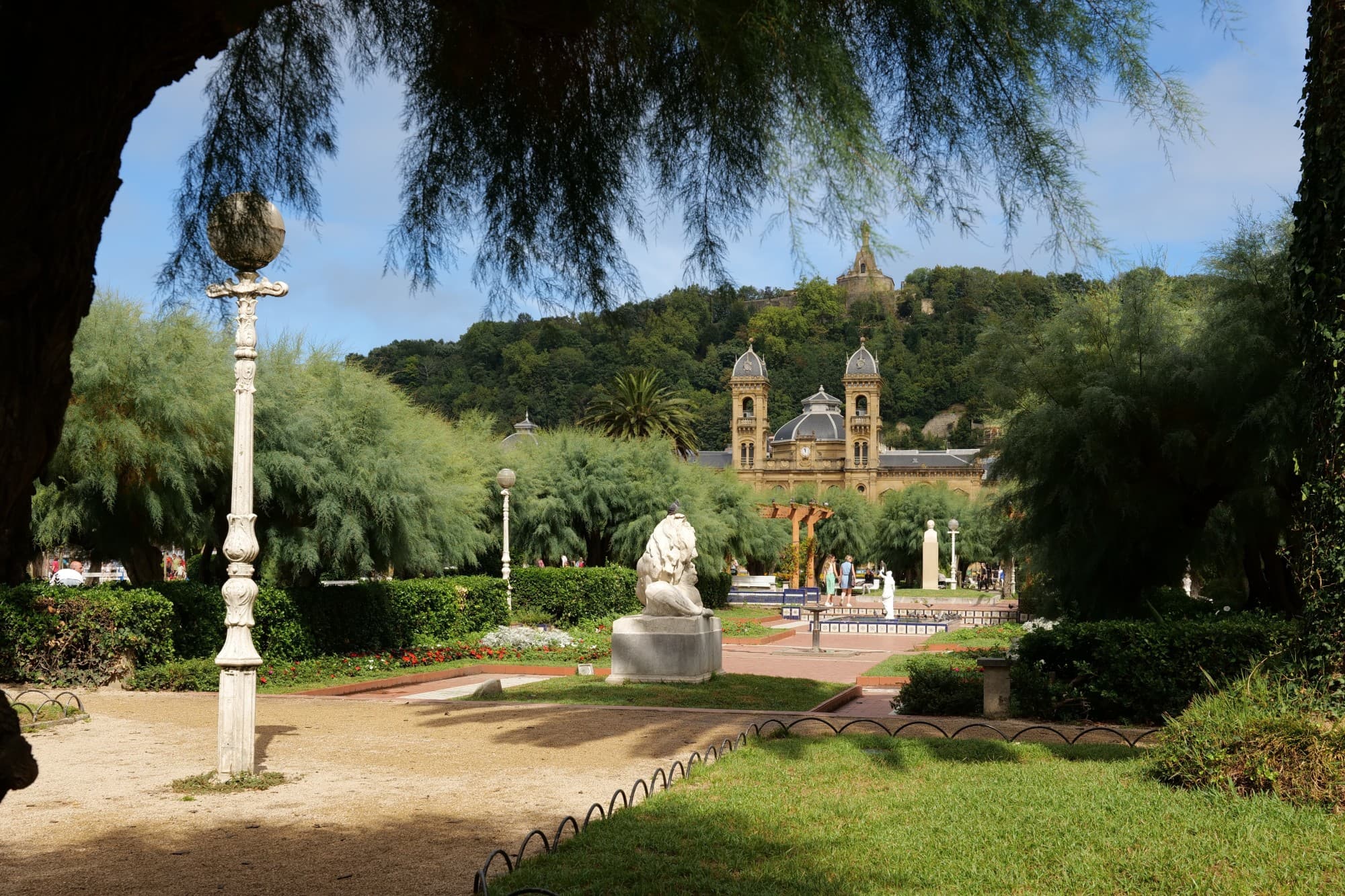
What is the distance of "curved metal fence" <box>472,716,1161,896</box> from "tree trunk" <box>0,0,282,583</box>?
288 cm

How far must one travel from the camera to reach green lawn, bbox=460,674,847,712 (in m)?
13.4

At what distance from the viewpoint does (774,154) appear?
3.51 meters

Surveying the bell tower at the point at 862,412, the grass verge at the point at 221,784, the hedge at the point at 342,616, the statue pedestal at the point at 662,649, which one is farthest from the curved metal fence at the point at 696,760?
the bell tower at the point at 862,412

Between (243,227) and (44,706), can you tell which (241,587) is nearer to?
(44,706)

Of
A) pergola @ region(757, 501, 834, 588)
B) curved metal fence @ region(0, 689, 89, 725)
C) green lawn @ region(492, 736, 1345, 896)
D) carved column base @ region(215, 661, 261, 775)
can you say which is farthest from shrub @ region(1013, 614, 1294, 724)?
pergola @ region(757, 501, 834, 588)

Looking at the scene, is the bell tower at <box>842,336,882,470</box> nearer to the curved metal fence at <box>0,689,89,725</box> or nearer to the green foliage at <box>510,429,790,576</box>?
the green foliage at <box>510,429,790,576</box>

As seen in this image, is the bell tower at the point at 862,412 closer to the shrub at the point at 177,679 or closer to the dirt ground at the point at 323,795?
the shrub at the point at 177,679

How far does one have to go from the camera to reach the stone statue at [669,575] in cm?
1534

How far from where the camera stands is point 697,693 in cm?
1405

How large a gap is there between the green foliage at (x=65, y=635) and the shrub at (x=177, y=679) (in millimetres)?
266

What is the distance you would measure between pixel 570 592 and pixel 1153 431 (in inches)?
641

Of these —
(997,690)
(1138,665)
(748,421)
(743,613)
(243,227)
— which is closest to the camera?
(243,227)

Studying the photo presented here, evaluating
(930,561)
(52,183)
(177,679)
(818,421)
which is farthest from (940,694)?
(818,421)

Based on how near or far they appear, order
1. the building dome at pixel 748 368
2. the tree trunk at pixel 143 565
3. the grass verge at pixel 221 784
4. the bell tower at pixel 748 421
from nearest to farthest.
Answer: the grass verge at pixel 221 784 → the tree trunk at pixel 143 565 → the building dome at pixel 748 368 → the bell tower at pixel 748 421
